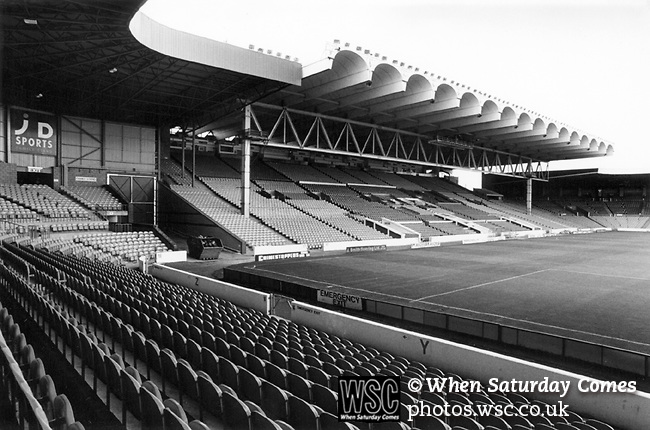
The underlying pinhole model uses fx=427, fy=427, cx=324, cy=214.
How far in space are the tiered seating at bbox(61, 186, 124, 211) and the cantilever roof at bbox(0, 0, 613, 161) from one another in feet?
17.8

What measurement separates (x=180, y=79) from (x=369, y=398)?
2444 cm

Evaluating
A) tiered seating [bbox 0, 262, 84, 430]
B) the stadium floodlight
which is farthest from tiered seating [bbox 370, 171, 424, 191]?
tiered seating [bbox 0, 262, 84, 430]

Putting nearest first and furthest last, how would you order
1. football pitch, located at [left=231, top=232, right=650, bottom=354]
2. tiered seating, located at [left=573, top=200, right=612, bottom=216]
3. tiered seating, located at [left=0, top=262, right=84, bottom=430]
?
tiered seating, located at [left=0, top=262, right=84, bottom=430] → football pitch, located at [left=231, top=232, right=650, bottom=354] → tiered seating, located at [left=573, top=200, right=612, bottom=216]

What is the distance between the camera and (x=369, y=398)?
175 inches

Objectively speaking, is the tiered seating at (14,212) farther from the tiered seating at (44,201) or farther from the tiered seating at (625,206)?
the tiered seating at (625,206)

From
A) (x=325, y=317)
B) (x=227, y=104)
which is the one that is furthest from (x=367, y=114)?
(x=325, y=317)

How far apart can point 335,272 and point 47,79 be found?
62.7 feet

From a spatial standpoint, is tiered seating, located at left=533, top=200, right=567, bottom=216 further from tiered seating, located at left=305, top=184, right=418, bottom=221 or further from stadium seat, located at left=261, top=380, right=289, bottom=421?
stadium seat, located at left=261, top=380, right=289, bottom=421

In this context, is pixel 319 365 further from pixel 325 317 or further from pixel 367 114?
pixel 367 114

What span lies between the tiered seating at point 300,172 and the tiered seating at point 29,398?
128ft

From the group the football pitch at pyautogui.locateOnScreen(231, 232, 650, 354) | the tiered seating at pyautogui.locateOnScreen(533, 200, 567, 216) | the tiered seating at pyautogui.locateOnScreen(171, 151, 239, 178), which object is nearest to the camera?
the football pitch at pyautogui.locateOnScreen(231, 232, 650, 354)

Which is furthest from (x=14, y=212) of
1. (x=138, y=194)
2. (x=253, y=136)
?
(x=253, y=136)

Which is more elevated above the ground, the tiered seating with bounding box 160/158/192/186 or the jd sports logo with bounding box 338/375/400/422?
the tiered seating with bounding box 160/158/192/186

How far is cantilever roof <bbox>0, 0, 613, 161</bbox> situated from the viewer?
1656 cm
